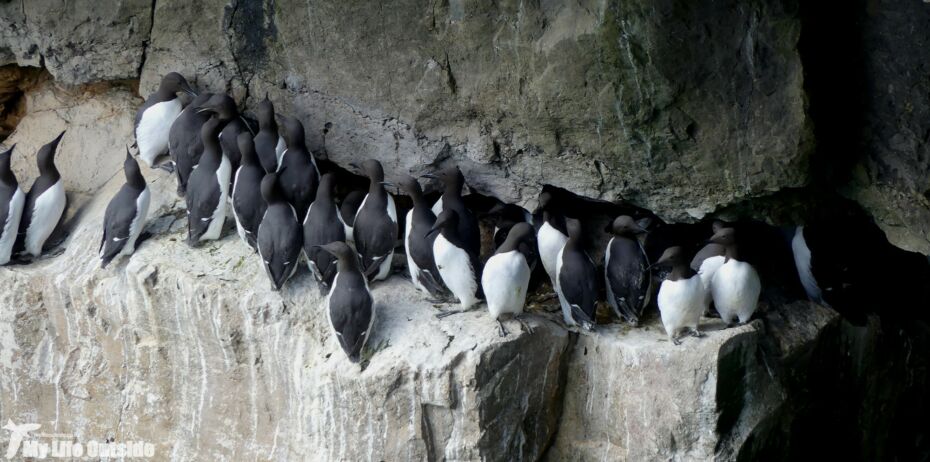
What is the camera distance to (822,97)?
5.52m

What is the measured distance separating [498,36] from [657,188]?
116 cm

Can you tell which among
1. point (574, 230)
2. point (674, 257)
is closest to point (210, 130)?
point (574, 230)

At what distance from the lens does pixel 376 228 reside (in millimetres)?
6293

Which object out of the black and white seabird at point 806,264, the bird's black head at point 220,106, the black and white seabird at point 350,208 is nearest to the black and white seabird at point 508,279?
the black and white seabird at point 350,208

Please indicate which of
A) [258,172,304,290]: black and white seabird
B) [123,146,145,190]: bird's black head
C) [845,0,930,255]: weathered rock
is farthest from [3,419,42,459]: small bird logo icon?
[845,0,930,255]: weathered rock

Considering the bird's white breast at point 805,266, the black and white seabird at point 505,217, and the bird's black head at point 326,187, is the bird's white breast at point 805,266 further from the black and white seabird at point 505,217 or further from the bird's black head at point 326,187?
the bird's black head at point 326,187

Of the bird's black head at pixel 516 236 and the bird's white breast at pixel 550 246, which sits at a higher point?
the bird's black head at pixel 516 236

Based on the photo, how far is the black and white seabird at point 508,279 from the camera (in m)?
5.80

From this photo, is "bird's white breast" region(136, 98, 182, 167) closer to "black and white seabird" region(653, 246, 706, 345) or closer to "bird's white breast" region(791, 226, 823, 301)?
"black and white seabird" region(653, 246, 706, 345)

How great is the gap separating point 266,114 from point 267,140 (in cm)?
16

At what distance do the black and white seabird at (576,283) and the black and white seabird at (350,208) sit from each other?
1334mm

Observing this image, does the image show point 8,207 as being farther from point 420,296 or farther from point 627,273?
point 627,273

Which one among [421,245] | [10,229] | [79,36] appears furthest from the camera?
[79,36]

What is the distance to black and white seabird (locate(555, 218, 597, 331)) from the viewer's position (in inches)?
232
